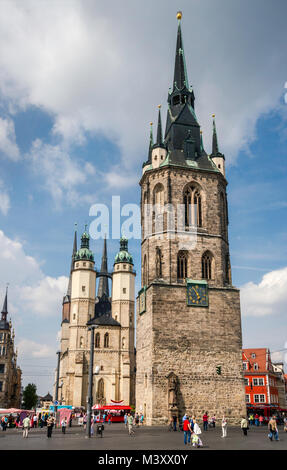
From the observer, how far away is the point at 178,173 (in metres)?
38.8

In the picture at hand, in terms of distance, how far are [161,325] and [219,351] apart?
4.99m

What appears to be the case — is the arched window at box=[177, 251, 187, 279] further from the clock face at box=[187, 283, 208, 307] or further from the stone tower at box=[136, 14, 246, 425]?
the clock face at box=[187, 283, 208, 307]

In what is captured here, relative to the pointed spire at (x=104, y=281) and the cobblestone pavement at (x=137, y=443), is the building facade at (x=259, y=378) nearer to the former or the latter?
the pointed spire at (x=104, y=281)

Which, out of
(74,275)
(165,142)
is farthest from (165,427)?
(74,275)

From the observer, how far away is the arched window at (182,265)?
36219 mm

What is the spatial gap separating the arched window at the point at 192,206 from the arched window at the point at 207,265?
279 centimetres

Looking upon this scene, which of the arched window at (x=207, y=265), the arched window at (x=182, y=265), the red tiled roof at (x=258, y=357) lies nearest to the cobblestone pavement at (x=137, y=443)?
the arched window at (x=182, y=265)

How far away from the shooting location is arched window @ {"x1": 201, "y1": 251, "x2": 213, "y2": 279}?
120ft

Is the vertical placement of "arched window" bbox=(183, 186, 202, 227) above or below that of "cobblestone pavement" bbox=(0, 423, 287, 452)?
above

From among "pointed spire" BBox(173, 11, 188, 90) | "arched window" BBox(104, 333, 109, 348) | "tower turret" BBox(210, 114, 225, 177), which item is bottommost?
"arched window" BBox(104, 333, 109, 348)

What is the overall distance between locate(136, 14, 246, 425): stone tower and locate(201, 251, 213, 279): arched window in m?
Result: 0.09

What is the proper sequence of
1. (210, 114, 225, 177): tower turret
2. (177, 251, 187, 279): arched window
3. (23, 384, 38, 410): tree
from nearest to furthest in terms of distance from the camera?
(177, 251, 187, 279): arched window → (210, 114, 225, 177): tower turret → (23, 384, 38, 410): tree

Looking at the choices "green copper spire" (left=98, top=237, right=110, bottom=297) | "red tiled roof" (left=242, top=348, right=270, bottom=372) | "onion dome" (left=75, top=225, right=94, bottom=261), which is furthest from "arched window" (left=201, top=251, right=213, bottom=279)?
"green copper spire" (left=98, top=237, right=110, bottom=297)
